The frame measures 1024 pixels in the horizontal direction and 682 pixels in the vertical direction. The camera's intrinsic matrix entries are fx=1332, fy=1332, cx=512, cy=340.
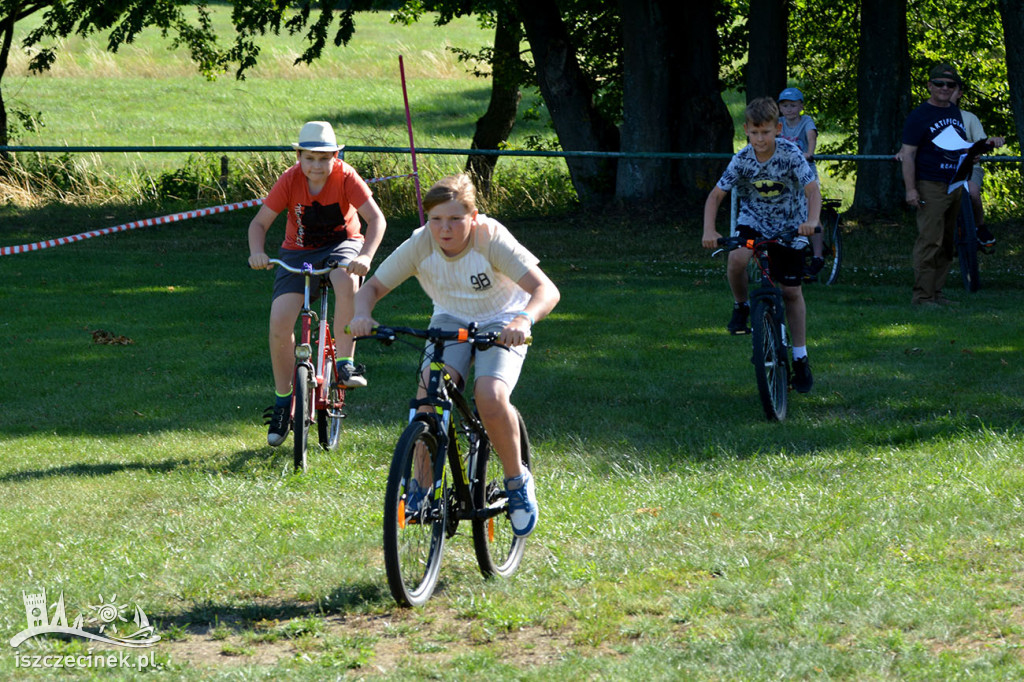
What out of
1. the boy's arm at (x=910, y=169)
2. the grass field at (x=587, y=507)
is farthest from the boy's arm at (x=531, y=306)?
the boy's arm at (x=910, y=169)

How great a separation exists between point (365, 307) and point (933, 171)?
832 centimetres

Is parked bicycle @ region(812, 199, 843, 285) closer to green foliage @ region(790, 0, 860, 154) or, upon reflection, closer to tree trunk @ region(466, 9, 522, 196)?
tree trunk @ region(466, 9, 522, 196)

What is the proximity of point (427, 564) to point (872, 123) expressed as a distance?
1472 centimetres

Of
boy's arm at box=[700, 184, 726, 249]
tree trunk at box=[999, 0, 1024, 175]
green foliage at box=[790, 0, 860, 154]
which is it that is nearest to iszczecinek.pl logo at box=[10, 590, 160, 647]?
boy's arm at box=[700, 184, 726, 249]

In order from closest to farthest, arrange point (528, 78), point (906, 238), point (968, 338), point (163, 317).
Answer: point (968, 338) < point (163, 317) < point (906, 238) < point (528, 78)

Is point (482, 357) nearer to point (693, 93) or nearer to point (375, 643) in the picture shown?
point (375, 643)

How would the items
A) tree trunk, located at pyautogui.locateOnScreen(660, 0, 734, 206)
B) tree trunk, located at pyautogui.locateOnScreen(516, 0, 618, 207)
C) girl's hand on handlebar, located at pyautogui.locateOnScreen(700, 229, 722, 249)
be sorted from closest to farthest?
girl's hand on handlebar, located at pyautogui.locateOnScreen(700, 229, 722, 249) < tree trunk, located at pyautogui.locateOnScreen(660, 0, 734, 206) < tree trunk, located at pyautogui.locateOnScreen(516, 0, 618, 207)

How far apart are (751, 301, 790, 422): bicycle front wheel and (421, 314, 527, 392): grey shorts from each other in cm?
294

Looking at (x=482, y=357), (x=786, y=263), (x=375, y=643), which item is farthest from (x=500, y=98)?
(x=375, y=643)

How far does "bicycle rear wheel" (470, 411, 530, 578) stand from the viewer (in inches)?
217

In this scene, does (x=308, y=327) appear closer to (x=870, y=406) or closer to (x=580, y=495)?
(x=580, y=495)

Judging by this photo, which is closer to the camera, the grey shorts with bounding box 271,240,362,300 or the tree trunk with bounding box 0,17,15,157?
the grey shorts with bounding box 271,240,362,300

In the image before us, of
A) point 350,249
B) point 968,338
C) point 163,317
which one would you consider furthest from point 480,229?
point 163,317

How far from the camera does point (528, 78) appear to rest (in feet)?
80.7
